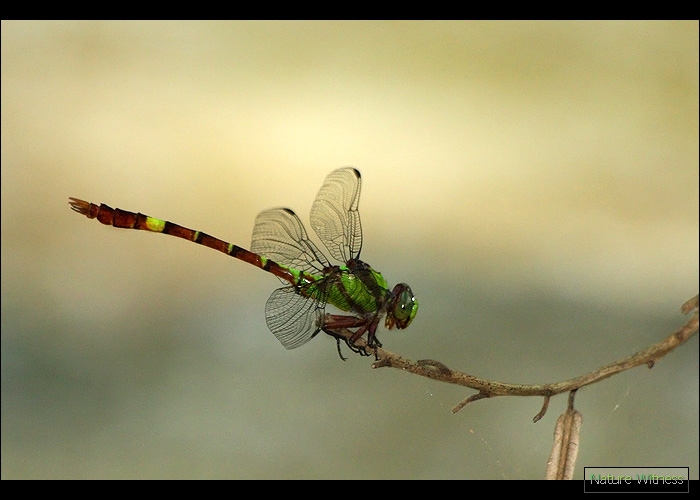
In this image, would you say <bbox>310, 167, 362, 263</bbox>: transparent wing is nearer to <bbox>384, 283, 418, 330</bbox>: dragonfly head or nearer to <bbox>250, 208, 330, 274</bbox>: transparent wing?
<bbox>250, 208, 330, 274</bbox>: transparent wing

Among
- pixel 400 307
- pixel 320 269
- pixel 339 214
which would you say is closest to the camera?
pixel 400 307

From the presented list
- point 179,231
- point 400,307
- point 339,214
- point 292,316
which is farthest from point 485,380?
point 179,231

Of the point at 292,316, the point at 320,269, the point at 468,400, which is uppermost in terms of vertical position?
the point at 320,269

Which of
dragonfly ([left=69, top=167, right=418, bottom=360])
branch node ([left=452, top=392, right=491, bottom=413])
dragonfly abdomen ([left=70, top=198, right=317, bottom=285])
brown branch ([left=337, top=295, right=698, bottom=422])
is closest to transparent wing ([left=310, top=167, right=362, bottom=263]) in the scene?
dragonfly ([left=69, top=167, right=418, bottom=360])

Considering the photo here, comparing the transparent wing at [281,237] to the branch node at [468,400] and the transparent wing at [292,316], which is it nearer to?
the transparent wing at [292,316]

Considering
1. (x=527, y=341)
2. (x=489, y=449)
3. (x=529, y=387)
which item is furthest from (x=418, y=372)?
(x=527, y=341)

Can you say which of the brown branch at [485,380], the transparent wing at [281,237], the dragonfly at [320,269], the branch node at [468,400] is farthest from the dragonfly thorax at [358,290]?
the branch node at [468,400]

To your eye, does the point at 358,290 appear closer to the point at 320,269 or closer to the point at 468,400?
the point at 320,269

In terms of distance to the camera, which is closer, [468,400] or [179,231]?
[468,400]
